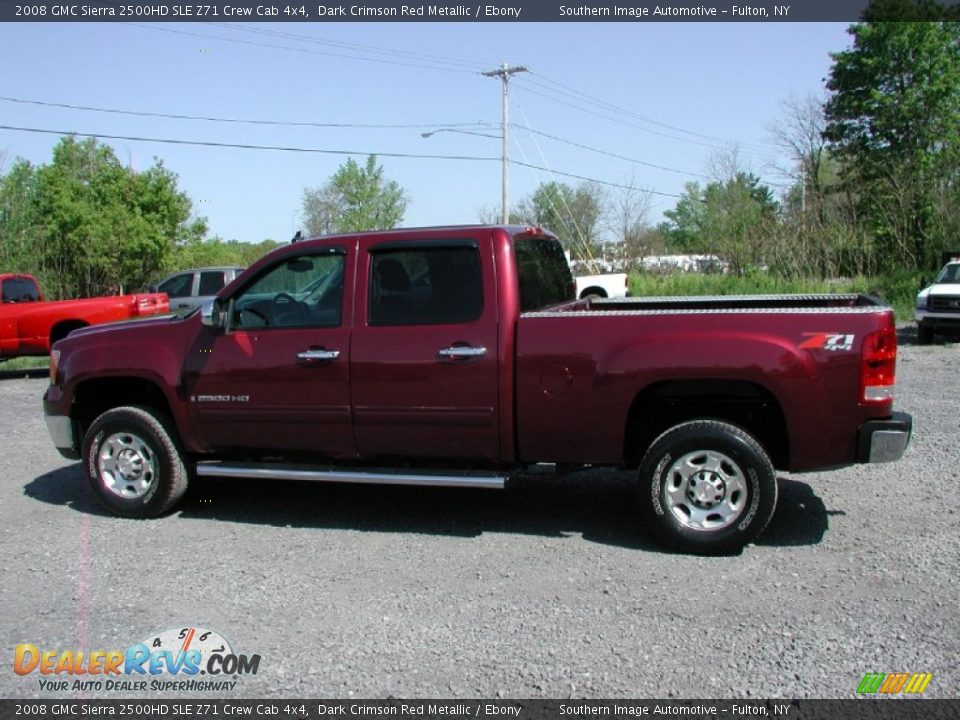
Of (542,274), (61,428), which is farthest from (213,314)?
(542,274)

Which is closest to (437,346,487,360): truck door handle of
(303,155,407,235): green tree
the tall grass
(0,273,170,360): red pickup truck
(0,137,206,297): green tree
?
(0,273,170,360): red pickup truck

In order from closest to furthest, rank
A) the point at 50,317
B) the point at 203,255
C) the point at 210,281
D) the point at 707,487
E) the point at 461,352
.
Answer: the point at 707,487 < the point at 461,352 < the point at 50,317 < the point at 210,281 < the point at 203,255

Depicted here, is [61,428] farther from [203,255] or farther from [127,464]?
[203,255]

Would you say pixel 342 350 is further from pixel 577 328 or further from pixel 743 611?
pixel 743 611

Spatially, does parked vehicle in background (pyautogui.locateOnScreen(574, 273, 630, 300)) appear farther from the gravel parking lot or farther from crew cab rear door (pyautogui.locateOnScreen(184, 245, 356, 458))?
crew cab rear door (pyautogui.locateOnScreen(184, 245, 356, 458))

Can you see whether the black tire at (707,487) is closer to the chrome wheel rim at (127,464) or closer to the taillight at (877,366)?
the taillight at (877,366)

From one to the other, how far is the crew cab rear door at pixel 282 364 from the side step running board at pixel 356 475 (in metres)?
0.14

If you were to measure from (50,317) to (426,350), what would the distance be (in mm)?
11136

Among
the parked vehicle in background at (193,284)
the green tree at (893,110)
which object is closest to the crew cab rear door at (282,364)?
the parked vehicle in background at (193,284)

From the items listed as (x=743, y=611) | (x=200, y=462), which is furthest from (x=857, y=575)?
(x=200, y=462)

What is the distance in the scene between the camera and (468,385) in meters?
5.31

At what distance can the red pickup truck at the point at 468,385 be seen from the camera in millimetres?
4891

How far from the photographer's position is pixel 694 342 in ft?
16.3

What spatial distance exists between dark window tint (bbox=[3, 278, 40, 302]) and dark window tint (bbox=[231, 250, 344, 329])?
10789 mm
